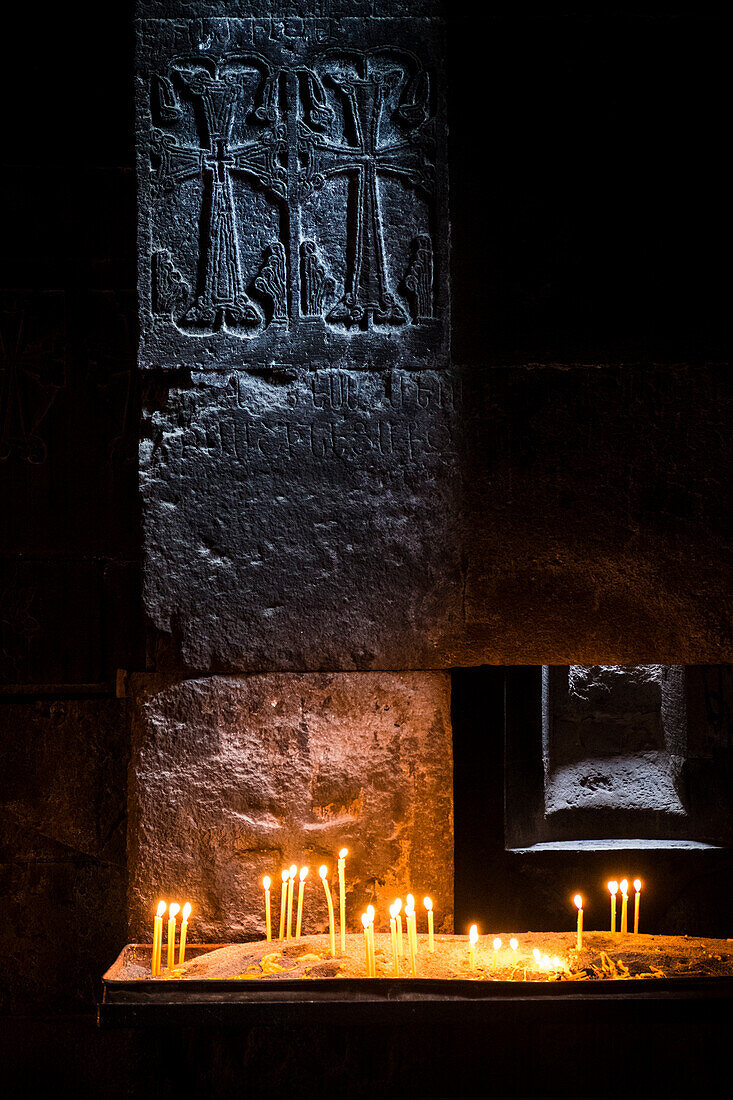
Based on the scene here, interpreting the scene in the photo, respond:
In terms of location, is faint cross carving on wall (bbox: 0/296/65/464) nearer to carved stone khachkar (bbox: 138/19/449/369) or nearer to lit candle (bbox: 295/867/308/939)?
carved stone khachkar (bbox: 138/19/449/369)

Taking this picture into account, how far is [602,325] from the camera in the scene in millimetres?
2371

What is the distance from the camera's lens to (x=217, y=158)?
2326 millimetres

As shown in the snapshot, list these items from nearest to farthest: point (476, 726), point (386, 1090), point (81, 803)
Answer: point (386, 1090) → point (81, 803) → point (476, 726)

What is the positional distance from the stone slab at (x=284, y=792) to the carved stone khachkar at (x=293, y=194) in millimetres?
1004

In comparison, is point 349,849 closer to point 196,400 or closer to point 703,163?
point 196,400

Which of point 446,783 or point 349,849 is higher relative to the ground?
point 446,783

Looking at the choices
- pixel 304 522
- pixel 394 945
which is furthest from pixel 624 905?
pixel 304 522

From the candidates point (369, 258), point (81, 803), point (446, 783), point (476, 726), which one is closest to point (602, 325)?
point (369, 258)

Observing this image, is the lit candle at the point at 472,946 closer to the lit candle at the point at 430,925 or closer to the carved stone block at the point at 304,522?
the lit candle at the point at 430,925

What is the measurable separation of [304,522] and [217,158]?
1.12 m

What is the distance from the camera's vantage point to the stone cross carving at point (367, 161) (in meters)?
2.34

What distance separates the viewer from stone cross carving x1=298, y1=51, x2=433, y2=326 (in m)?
2.34

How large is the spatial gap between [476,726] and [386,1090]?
54.1 inches

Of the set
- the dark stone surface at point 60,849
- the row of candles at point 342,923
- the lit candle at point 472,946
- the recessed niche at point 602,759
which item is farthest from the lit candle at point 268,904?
the recessed niche at point 602,759
